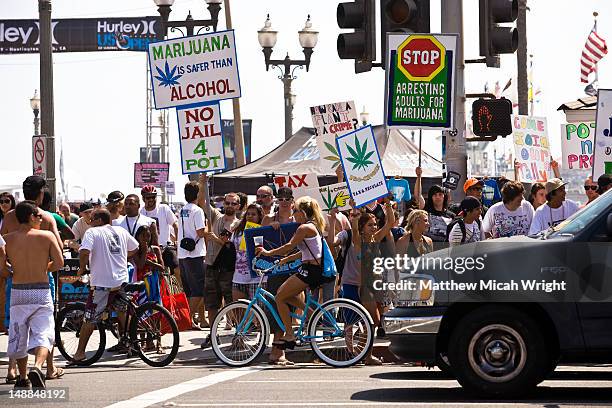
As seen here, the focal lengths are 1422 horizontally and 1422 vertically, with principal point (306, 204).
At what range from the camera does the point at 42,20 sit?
22.8m

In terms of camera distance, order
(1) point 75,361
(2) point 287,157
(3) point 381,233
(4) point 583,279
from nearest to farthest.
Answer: (4) point 583,279 < (1) point 75,361 < (3) point 381,233 < (2) point 287,157

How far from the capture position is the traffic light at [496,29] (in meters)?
15.9

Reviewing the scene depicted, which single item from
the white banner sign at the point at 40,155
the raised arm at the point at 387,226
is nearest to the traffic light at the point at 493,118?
the raised arm at the point at 387,226

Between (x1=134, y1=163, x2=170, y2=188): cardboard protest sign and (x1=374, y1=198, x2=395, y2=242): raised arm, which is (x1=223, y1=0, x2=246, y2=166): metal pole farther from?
(x1=134, y1=163, x2=170, y2=188): cardboard protest sign

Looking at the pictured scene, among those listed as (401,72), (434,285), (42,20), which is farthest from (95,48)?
(434,285)

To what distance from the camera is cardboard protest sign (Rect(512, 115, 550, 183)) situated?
78.2 ft

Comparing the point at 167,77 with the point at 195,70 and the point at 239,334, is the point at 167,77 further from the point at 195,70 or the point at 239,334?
the point at 239,334

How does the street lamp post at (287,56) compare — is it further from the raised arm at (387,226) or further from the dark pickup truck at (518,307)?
the dark pickup truck at (518,307)

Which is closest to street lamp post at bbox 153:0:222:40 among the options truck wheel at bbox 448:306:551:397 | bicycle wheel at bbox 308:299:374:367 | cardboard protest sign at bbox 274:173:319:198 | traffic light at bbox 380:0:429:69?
cardboard protest sign at bbox 274:173:319:198

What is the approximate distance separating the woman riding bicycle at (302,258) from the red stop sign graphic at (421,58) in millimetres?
2705

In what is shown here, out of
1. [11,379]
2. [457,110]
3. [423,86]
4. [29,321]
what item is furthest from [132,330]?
[457,110]

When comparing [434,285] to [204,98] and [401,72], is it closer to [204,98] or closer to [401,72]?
[401,72]

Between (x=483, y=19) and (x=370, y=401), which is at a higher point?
(x=483, y=19)

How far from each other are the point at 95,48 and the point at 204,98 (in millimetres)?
58837
